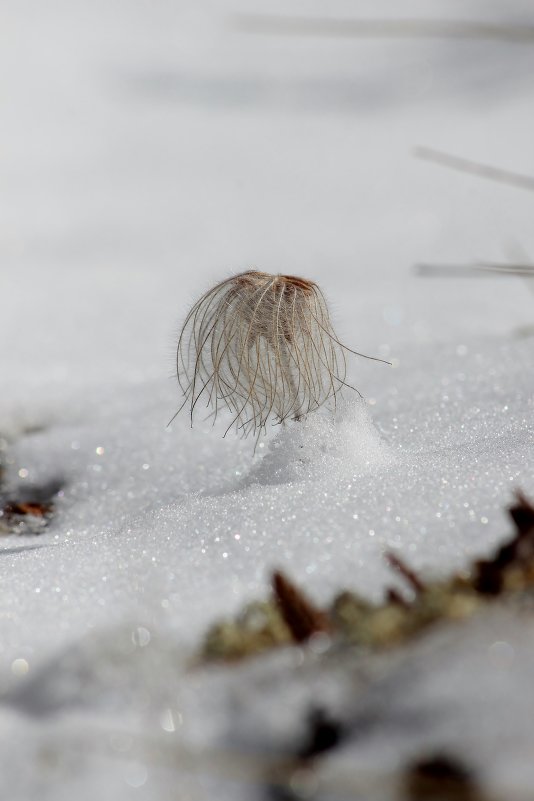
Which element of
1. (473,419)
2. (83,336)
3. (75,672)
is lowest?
(83,336)

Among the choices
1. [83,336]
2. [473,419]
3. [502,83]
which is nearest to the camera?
[473,419]

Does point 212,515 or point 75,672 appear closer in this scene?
point 75,672

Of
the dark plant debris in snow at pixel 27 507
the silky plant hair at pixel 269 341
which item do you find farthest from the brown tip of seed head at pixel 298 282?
the dark plant debris in snow at pixel 27 507

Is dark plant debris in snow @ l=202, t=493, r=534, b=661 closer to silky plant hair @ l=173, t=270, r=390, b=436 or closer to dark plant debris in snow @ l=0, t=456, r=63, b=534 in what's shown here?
silky plant hair @ l=173, t=270, r=390, b=436

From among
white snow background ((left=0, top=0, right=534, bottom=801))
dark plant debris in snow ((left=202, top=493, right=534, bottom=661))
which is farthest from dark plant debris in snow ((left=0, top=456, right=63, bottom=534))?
dark plant debris in snow ((left=202, top=493, right=534, bottom=661))

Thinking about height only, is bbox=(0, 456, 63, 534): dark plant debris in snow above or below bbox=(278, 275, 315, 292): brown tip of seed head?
below

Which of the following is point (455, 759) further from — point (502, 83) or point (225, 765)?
point (502, 83)

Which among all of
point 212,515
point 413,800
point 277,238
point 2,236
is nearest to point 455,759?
point 413,800

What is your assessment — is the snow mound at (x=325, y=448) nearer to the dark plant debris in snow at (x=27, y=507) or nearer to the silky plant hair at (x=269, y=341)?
the silky plant hair at (x=269, y=341)

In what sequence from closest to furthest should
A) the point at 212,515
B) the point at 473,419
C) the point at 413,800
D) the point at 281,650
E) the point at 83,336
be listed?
1. the point at 413,800
2. the point at 281,650
3. the point at 212,515
4. the point at 473,419
5. the point at 83,336
